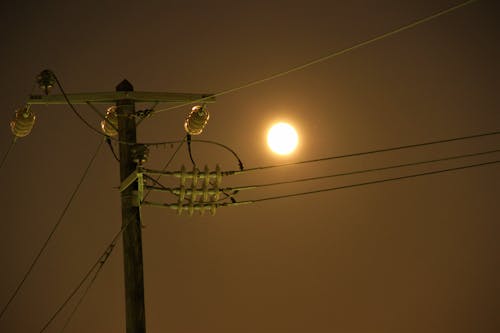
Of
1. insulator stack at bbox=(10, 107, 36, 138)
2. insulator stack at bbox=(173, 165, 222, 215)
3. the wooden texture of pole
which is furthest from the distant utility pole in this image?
insulator stack at bbox=(173, 165, 222, 215)

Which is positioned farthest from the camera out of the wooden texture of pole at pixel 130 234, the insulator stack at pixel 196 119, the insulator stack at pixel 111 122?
the insulator stack at pixel 111 122

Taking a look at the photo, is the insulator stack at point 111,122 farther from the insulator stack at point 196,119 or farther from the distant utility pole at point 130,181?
the insulator stack at point 196,119

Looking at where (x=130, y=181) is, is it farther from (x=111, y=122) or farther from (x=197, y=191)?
(x=111, y=122)

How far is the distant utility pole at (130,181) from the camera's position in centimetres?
445

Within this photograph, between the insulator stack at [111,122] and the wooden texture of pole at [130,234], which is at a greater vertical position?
the insulator stack at [111,122]

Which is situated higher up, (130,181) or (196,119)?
(196,119)

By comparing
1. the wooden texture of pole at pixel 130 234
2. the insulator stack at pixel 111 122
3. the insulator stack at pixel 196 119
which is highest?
the insulator stack at pixel 111 122

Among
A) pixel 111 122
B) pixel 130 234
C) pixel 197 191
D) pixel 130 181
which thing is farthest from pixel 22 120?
pixel 197 191

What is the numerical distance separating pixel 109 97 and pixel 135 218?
1.03m

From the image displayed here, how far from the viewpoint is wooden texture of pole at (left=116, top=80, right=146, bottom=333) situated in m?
4.44

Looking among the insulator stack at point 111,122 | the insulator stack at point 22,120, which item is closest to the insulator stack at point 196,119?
the insulator stack at point 111,122

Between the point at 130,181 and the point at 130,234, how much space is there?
1.37 feet

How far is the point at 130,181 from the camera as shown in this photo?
4.51 m

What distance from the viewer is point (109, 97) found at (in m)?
4.74
